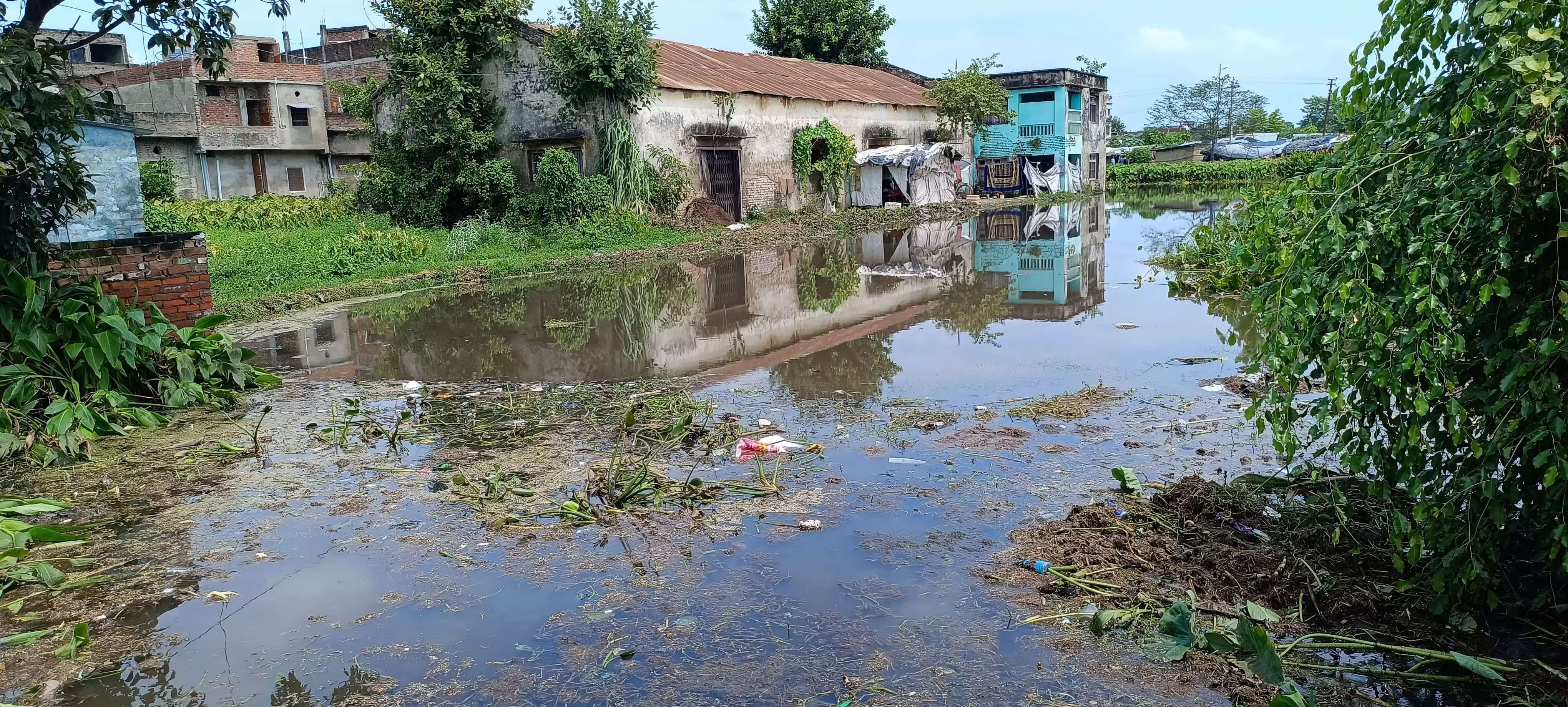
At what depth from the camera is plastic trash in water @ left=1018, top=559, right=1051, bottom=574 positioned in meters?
3.84

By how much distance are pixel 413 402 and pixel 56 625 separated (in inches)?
128

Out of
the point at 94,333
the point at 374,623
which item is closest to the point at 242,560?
the point at 374,623

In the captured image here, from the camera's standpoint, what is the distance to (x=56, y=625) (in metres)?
3.64

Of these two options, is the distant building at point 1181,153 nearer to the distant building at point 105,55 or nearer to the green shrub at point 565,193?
the green shrub at point 565,193

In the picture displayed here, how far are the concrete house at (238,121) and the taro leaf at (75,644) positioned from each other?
30.8 metres

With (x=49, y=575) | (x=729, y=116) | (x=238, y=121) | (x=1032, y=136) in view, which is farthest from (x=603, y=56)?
(x=238, y=121)

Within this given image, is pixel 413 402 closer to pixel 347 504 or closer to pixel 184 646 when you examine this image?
pixel 347 504

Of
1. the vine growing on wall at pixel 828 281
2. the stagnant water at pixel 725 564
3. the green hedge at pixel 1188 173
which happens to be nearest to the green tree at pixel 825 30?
the green hedge at pixel 1188 173

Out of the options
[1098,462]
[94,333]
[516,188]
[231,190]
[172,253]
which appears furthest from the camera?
[231,190]

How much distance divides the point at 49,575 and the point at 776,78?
74.5 feet

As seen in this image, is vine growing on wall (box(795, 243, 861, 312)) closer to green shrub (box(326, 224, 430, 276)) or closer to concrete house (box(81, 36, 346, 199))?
green shrub (box(326, 224, 430, 276))

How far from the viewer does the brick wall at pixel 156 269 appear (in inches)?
284

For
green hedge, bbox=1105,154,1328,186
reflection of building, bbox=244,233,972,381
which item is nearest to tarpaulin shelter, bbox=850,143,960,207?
reflection of building, bbox=244,233,972,381

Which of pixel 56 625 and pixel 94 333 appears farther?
pixel 94 333
